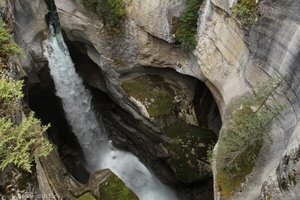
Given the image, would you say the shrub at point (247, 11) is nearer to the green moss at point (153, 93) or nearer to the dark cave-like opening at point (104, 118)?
the dark cave-like opening at point (104, 118)

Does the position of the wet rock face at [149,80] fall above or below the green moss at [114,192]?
above

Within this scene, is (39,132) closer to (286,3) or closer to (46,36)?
(286,3)

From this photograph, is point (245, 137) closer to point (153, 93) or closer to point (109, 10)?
point (153, 93)

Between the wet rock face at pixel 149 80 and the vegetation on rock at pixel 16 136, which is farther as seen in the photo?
the wet rock face at pixel 149 80

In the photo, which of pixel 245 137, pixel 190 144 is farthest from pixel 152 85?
pixel 245 137

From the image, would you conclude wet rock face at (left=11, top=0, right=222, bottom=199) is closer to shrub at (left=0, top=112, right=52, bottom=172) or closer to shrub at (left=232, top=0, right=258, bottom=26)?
shrub at (left=232, top=0, right=258, bottom=26)

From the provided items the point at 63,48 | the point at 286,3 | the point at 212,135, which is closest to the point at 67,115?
the point at 63,48

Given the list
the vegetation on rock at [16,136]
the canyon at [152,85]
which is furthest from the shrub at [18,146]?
the canyon at [152,85]
